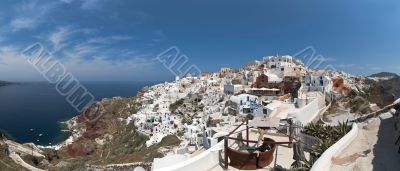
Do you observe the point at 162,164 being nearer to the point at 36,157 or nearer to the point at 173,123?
the point at 173,123

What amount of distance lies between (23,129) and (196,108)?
58293 millimetres

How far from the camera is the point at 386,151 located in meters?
9.50

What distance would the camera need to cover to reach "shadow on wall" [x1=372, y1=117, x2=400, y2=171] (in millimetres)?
8192

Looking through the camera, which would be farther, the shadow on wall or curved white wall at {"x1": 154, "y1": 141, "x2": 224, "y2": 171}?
the shadow on wall

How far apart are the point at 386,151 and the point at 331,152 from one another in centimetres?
254

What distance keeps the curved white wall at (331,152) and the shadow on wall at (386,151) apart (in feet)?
2.42

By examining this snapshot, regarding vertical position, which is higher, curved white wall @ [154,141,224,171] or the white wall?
the white wall

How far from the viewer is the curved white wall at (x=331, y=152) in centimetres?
709

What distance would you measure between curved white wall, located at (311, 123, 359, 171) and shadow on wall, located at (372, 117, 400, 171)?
2.42 feet

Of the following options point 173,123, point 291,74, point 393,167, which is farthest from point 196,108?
point 393,167

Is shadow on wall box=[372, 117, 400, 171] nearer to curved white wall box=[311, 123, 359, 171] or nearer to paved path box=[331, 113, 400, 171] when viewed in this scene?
paved path box=[331, 113, 400, 171]

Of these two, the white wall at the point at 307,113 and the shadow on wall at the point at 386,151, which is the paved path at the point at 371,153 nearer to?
the shadow on wall at the point at 386,151

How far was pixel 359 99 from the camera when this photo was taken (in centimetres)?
2892

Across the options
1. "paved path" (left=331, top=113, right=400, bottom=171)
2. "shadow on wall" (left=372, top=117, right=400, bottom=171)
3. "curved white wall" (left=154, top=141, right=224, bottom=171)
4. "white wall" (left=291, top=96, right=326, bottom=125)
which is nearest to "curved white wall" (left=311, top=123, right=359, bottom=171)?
"paved path" (left=331, top=113, right=400, bottom=171)
